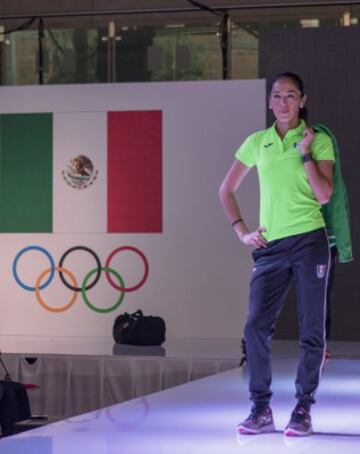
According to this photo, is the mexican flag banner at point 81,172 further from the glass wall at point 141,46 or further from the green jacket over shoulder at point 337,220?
the green jacket over shoulder at point 337,220

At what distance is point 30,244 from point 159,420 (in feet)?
18.0

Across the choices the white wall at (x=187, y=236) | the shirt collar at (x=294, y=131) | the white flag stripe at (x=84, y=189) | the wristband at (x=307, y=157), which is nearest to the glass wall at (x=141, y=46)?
the white wall at (x=187, y=236)

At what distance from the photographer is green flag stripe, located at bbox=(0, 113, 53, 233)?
901 centimetres

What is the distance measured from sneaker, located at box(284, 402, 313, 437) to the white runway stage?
0.10ft

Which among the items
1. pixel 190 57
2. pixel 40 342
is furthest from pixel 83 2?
pixel 40 342

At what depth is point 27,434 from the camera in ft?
11.0

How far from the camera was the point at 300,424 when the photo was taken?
3299 millimetres

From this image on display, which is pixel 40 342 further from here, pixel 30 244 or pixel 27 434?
pixel 27 434

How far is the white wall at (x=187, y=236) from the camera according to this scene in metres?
8.73

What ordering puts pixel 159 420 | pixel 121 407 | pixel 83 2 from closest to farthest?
pixel 159 420 → pixel 121 407 → pixel 83 2

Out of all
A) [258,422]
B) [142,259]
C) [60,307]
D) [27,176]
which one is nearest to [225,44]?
[142,259]

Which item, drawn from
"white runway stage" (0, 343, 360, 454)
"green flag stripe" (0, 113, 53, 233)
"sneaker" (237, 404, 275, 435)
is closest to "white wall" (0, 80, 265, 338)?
"green flag stripe" (0, 113, 53, 233)

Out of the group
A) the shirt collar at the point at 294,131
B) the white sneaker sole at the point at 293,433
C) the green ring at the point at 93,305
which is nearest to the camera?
the white sneaker sole at the point at 293,433

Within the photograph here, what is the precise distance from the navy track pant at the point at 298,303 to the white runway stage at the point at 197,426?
0.18m
